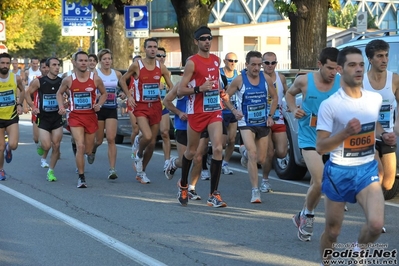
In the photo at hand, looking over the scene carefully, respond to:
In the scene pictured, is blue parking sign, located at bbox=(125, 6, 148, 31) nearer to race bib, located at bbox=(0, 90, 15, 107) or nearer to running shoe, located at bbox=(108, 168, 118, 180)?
race bib, located at bbox=(0, 90, 15, 107)

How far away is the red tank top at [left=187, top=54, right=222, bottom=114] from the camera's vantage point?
10.4 metres

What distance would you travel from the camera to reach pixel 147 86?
42.1 ft

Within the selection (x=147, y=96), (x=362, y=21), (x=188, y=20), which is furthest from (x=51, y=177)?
(x=188, y=20)

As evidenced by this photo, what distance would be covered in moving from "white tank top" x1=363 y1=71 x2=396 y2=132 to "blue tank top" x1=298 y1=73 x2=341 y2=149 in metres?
0.30

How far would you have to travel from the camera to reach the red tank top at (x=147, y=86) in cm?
1281

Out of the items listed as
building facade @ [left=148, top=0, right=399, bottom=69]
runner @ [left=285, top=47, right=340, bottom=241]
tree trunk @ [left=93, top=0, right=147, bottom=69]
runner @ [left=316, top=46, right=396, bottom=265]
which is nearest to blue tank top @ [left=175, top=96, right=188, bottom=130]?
runner @ [left=285, top=47, right=340, bottom=241]

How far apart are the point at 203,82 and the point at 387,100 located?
99.4 inches

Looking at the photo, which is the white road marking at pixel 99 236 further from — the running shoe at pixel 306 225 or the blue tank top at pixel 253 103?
the blue tank top at pixel 253 103

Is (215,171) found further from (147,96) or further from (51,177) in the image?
(51,177)

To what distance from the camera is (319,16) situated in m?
19.2

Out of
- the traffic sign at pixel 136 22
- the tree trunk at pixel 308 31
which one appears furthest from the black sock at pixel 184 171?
the traffic sign at pixel 136 22

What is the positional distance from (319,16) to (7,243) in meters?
12.2

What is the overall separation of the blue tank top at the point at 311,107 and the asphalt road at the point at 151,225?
94cm

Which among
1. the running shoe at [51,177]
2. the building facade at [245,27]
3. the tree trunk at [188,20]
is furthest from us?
the building facade at [245,27]
